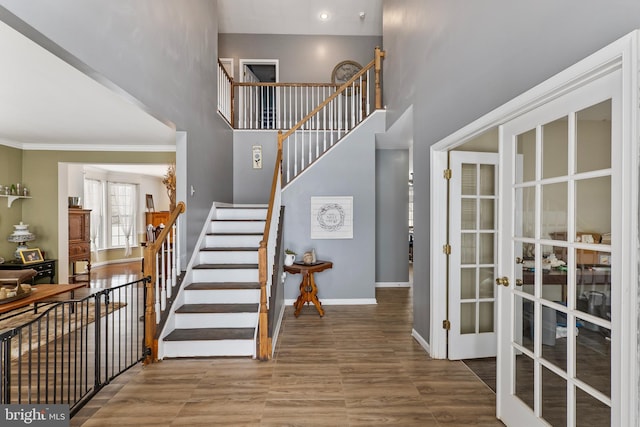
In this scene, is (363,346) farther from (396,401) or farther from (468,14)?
(468,14)

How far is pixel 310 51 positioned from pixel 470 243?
6.31 meters

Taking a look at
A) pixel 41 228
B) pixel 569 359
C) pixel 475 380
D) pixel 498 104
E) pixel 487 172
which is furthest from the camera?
pixel 41 228

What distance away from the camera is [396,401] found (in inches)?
103

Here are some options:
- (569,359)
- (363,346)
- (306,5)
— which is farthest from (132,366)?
(306,5)

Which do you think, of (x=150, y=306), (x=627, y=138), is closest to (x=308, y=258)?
(x=150, y=306)

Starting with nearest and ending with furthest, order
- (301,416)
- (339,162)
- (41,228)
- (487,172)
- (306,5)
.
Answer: (301,416) < (487,172) < (339,162) < (41,228) < (306,5)

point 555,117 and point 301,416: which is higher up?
point 555,117

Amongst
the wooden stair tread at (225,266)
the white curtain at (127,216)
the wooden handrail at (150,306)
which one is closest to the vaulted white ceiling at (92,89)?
the wooden handrail at (150,306)

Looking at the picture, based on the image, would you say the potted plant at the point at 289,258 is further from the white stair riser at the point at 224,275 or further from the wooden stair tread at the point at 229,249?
the white stair riser at the point at 224,275

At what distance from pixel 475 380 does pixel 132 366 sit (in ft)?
10.2

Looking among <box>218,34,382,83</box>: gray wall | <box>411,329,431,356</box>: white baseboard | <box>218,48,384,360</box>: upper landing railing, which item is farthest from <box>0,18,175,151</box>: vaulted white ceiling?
<box>411,329,431,356</box>: white baseboard

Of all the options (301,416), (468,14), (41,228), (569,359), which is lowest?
(301,416)

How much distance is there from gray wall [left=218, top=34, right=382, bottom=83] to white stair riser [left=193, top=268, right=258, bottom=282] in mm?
5356

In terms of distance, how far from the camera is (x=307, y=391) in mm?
2764
